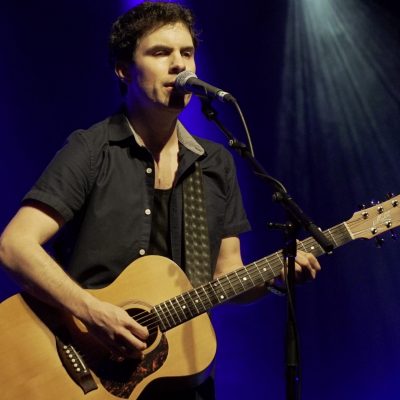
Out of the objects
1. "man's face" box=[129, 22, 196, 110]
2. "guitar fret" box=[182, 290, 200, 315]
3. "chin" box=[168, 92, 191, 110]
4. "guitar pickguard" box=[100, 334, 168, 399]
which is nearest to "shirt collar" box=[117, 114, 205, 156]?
"man's face" box=[129, 22, 196, 110]

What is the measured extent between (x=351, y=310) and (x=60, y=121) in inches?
96.5

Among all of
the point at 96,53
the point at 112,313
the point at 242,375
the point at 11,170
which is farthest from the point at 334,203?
the point at 112,313

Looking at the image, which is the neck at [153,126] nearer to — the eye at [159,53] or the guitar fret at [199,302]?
the eye at [159,53]

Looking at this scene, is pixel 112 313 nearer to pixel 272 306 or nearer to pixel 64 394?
pixel 64 394

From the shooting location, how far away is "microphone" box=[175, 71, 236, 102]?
2299 mm

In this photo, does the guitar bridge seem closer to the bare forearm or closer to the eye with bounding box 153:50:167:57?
the bare forearm

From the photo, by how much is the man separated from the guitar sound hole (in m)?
0.09

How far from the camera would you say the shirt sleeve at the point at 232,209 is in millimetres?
3070

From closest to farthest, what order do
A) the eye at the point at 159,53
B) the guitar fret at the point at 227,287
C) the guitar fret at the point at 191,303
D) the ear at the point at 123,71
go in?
1. the guitar fret at the point at 191,303
2. the guitar fret at the point at 227,287
3. the eye at the point at 159,53
4. the ear at the point at 123,71

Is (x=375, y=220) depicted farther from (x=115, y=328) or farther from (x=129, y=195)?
(x=115, y=328)

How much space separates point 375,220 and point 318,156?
5.94ft

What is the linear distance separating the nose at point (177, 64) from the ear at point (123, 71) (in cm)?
29

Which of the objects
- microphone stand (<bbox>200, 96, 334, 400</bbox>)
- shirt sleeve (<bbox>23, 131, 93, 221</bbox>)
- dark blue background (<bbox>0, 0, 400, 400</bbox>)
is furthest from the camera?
dark blue background (<bbox>0, 0, 400, 400</bbox>)

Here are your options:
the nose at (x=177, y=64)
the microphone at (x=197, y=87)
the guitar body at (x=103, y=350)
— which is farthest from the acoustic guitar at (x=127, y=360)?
the nose at (x=177, y=64)
